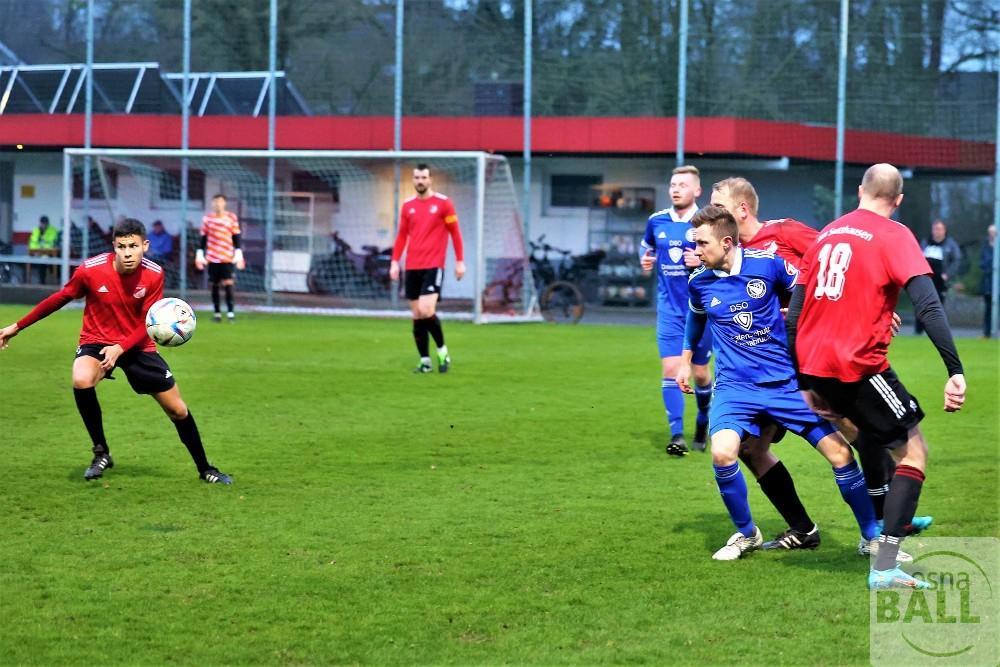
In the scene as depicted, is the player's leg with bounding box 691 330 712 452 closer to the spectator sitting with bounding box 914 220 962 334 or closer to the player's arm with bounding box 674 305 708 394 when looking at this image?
the player's arm with bounding box 674 305 708 394

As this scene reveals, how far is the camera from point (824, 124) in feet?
82.0

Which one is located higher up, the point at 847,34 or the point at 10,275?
the point at 847,34

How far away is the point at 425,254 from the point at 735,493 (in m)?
8.94

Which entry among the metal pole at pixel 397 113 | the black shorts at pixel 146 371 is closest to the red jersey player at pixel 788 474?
the black shorts at pixel 146 371

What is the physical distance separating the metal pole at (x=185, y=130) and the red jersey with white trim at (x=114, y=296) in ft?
57.9

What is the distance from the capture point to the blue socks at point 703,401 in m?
9.97

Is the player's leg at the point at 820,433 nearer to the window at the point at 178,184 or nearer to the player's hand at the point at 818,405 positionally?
the player's hand at the point at 818,405

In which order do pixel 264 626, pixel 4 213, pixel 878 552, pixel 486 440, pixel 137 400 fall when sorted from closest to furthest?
pixel 264 626
pixel 878 552
pixel 486 440
pixel 137 400
pixel 4 213

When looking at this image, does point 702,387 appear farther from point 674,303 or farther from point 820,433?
point 820,433

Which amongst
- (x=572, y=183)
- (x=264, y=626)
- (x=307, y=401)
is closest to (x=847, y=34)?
(x=572, y=183)

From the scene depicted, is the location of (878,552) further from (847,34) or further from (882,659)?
(847,34)

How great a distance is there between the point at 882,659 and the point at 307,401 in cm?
810

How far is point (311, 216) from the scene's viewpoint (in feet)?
85.3

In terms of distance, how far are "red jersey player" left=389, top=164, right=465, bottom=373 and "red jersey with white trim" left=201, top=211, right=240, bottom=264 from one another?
21.0 feet
